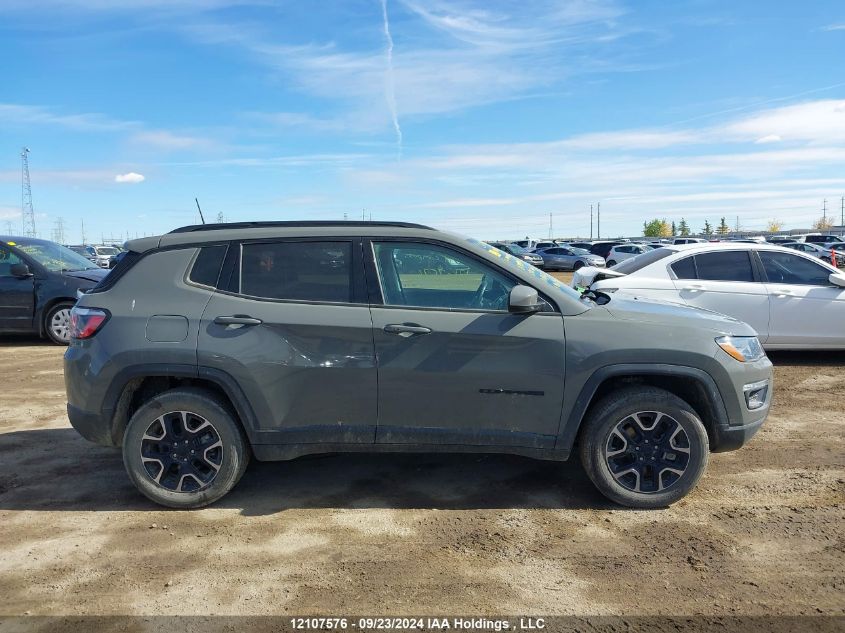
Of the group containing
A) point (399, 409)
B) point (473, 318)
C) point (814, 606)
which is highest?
point (473, 318)

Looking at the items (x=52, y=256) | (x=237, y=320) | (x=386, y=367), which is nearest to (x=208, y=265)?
(x=237, y=320)

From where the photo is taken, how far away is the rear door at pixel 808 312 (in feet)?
27.2

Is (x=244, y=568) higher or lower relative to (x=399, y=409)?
lower

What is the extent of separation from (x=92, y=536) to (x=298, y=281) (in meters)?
1.96

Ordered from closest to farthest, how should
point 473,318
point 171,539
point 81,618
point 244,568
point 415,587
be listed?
1. point 81,618
2. point 415,587
3. point 244,568
4. point 171,539
5. point 473,318

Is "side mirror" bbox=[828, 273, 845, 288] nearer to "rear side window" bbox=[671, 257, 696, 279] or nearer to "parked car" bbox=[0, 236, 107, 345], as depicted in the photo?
"rear side window" bbox=[671, 257, 696, 279]

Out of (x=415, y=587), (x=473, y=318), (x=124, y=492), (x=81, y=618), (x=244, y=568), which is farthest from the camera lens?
(x=124, y=492)

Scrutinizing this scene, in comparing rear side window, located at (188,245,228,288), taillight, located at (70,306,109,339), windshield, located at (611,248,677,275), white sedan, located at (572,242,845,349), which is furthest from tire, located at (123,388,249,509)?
windshield, located at (611,248,677,275)

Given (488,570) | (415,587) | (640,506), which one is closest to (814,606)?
(640,506)

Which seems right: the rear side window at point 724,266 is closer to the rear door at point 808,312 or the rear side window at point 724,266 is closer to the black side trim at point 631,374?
the rear door at point 808,312

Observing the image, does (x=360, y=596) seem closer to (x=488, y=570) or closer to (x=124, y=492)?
(x=488, y=570)

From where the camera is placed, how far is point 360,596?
322 centimetres

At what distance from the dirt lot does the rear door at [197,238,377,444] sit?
58 centimetres

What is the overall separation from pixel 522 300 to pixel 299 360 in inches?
56.5
